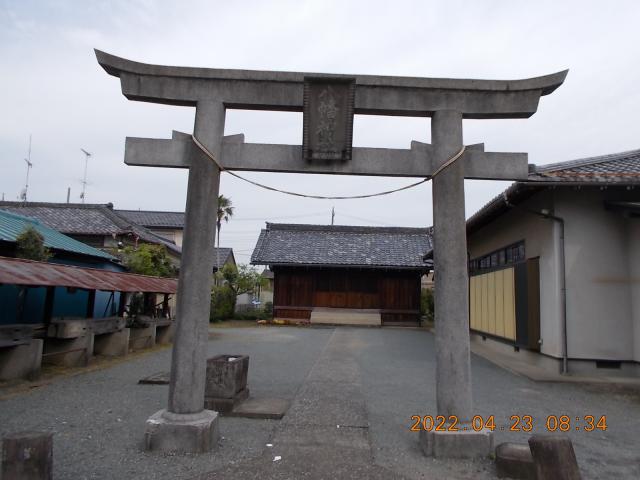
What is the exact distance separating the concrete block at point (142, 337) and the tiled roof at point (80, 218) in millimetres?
9061

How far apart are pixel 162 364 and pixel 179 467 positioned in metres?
6.66

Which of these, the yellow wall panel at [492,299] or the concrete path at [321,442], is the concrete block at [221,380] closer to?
the concrete path at [321,442]

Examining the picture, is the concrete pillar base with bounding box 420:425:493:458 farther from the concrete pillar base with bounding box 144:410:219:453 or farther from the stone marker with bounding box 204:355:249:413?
the stone marker with bounding box 204:355:249:413

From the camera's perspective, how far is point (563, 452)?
364 centimetres

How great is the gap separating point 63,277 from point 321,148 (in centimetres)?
652

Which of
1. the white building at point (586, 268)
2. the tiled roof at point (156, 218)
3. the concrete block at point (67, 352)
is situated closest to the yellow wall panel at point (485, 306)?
the white building at point (586, 268)

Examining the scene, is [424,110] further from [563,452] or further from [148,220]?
[148,220]

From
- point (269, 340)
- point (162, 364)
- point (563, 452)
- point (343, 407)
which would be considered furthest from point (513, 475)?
point (269, 340)

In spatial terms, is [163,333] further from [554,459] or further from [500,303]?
[554,459]

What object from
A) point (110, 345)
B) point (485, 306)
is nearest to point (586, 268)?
point (485, 306)

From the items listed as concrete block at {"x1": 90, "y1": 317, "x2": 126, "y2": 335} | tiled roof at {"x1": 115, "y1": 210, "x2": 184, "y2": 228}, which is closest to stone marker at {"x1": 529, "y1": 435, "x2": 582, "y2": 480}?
concrete block at {"x1": 90, "y1": 317, "x2": 126, "y2": 335}

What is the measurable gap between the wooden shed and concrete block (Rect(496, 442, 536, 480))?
59.9 ft

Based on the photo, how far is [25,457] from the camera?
3.38 metres

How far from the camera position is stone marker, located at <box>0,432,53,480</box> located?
11.0 ft
